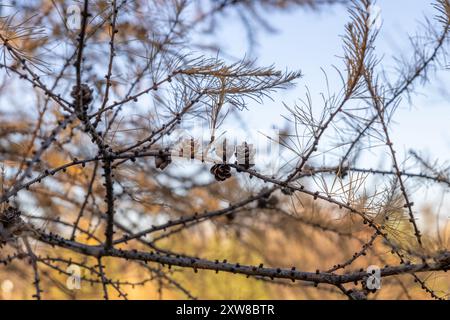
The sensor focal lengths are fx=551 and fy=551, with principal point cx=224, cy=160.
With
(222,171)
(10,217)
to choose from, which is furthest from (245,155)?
(10,217)

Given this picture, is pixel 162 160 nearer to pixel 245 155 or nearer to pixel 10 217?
pixel 245 155

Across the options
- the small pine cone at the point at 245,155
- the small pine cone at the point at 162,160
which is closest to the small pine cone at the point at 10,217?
the small pine cone at the point at 162,160

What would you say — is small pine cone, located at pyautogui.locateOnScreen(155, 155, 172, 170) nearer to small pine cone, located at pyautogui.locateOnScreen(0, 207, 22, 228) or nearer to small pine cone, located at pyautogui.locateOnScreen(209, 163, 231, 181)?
small pine cone, located at pyautogui.locateOnScreen(209, 163, 231, 181)

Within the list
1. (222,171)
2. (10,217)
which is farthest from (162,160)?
(10,217)

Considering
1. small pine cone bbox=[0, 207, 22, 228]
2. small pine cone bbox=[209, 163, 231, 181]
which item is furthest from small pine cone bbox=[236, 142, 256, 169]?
small pine cone bbox=[0, 207, 22, 228]

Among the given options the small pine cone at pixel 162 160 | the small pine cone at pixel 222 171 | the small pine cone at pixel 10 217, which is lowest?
the small pine cone at pixel 10 217

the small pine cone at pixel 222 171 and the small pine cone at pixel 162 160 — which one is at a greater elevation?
the small pine cone at pixel 162 160

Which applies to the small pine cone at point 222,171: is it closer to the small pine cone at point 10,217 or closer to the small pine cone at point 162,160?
the small pine cone at point 162,160

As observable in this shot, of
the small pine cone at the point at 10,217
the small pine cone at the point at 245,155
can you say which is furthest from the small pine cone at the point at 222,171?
the small pine cone at the point at 10,217

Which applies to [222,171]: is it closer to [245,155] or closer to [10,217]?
[245,155]

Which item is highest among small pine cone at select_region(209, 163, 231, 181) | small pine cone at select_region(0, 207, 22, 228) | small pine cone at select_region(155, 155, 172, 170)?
small pine cone at select_region(155, 155, 172, 170)

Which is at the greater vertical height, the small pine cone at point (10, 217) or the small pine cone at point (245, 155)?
the small pine cone at point (245, 155)

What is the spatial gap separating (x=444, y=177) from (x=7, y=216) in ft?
2.82

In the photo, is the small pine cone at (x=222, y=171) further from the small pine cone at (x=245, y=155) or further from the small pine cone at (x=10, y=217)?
the small pine cone at (x=10, y=217)
